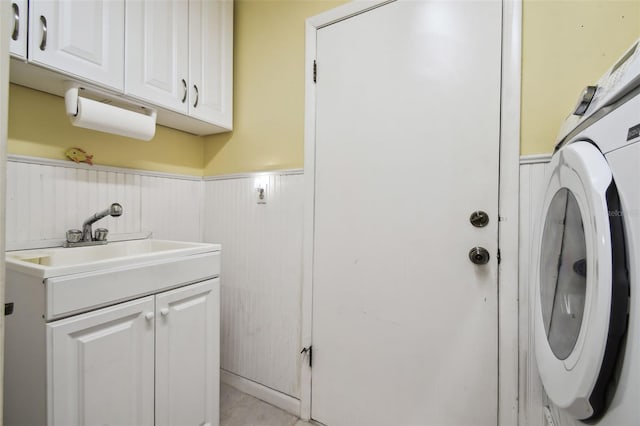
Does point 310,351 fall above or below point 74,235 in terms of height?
below

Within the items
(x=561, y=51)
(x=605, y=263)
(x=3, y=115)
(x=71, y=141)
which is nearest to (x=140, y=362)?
(x=3, y=115)

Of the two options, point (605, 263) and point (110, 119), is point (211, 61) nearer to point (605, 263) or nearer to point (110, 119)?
point (110, 119)

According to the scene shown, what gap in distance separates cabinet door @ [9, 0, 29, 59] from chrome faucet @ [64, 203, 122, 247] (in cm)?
59

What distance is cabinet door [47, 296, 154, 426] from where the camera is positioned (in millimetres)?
819

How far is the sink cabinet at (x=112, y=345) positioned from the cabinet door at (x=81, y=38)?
2.44 feet

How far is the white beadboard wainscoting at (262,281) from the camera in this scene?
150cm

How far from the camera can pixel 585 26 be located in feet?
3.10

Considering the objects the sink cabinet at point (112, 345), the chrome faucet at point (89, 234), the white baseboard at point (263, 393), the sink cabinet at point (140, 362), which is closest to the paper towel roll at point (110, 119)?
the chrome faucet at point (89, 234)

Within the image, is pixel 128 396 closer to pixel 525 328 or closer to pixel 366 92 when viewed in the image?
pixel 525 328

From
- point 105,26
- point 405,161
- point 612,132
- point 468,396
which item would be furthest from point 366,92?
point 468,396

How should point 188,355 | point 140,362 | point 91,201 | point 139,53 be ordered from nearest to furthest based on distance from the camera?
1. point 140,362
2. point 188,355
3. point 139,53
4. point 91,201

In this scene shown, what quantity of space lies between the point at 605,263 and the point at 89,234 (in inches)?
69.0

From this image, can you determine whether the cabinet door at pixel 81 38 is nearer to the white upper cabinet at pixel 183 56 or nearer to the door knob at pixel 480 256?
the white upper cabinet at pixel 183 56

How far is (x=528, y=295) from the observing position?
1.00 metres
